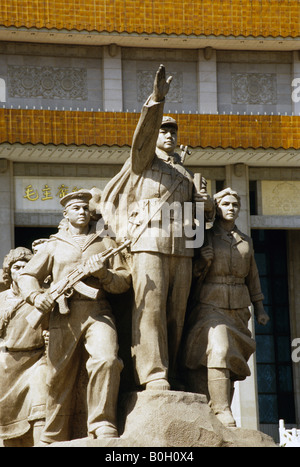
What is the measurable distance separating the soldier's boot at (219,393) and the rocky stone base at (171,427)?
27 cm

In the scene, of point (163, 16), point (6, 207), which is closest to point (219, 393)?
point (6, 207)

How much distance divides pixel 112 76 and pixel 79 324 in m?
16.2

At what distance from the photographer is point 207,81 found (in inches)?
1164

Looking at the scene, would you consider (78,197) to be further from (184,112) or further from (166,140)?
(184,112)

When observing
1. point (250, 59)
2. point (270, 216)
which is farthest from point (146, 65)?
point (270, 216)

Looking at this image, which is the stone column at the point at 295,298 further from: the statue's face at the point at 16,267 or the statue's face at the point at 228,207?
the statue's face at the point at 228,207

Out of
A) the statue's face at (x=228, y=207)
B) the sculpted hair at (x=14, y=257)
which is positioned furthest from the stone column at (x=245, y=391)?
the statue's face at (x=228, y=207)

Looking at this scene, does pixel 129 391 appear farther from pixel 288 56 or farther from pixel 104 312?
pixel 288 56

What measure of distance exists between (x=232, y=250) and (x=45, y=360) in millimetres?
1992

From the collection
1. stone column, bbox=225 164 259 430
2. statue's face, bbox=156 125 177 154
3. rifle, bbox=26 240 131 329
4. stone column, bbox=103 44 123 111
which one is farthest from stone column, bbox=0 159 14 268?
rifle, bbox=26 240 131 329

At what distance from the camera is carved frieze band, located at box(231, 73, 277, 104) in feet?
97.4

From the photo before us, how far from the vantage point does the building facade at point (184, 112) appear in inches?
1072

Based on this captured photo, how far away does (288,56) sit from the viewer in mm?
30094

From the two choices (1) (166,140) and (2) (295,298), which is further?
(2) (295,298)
